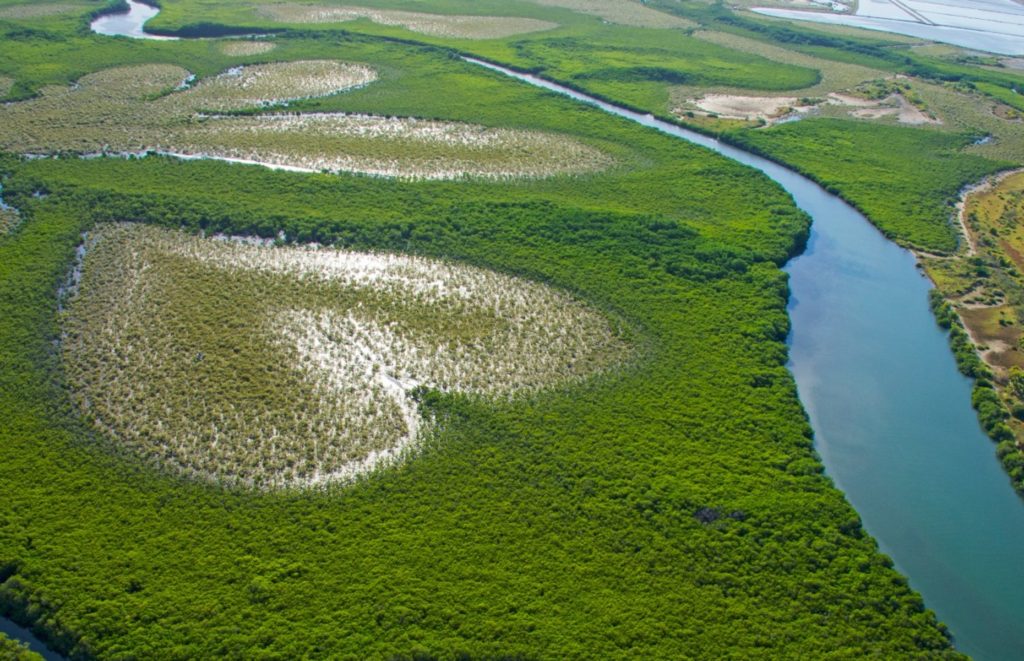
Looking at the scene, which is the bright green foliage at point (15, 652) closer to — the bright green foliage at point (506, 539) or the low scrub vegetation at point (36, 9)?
the bright green foliage at point (506, 539)

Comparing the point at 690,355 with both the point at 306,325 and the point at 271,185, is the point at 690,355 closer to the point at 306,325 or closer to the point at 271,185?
the point at 306,325

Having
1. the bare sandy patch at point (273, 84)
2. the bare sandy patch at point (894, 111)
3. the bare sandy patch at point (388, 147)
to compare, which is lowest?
the bare sandy patch at point (388, 147)

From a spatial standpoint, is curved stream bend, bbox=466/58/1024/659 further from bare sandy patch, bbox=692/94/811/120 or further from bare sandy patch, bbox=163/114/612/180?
bare sandy patch, bbox=692/94/811/120

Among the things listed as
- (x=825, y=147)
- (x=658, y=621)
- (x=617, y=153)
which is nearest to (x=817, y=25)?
(x=825, y=147)

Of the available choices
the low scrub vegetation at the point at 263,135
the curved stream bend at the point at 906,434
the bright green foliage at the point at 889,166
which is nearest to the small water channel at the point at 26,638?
the curved stream bend at the point at 906,434

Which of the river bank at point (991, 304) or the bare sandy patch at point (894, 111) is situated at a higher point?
the bare sandy patch at point (894, 111)

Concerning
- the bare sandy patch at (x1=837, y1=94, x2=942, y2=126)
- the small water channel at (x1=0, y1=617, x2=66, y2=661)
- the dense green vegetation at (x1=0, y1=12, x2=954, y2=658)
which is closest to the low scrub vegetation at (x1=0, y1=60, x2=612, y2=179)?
the dense green vegetation at (x1=0, y1=12, x2=954, y2=658)
